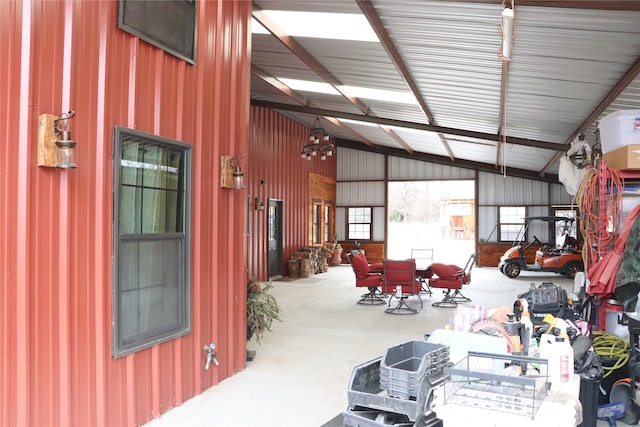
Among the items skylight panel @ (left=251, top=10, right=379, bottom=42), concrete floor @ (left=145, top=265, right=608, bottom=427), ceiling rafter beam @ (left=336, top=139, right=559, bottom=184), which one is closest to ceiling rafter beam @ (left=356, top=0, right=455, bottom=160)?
skylight panel @ (left=251, top=10, right=379, bottom=42)

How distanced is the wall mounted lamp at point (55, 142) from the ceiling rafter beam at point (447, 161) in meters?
15.0

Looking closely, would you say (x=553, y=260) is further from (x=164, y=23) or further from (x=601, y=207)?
(x=164, y=23)

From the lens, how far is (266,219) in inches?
479

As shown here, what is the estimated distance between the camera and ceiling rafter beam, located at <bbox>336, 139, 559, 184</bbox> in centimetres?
1606

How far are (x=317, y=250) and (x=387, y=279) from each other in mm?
5887

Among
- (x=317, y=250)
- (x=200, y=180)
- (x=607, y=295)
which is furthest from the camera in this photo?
(x=317, y=250)

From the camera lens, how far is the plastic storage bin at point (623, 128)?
455cm

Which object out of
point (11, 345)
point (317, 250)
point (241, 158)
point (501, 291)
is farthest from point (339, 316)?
point (317, 250)

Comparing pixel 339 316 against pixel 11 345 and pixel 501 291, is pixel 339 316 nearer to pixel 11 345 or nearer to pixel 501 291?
pixel 501 291

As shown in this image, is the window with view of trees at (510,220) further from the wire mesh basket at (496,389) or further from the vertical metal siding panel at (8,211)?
the vertical metal siding panel at (8,211)

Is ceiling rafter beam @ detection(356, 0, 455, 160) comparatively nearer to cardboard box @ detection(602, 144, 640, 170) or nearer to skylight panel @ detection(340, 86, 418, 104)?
skylight panel @ detection(340, 86, 418, 104)

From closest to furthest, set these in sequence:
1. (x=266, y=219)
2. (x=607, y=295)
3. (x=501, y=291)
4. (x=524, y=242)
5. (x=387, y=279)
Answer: (x=607, y=295)
(x=387, y=279)
(x=501, y=291)
(x=266, y=219)
(x=524, y=242)

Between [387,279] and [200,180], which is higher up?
[200,180]

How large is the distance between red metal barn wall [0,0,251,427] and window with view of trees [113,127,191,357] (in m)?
0.08
